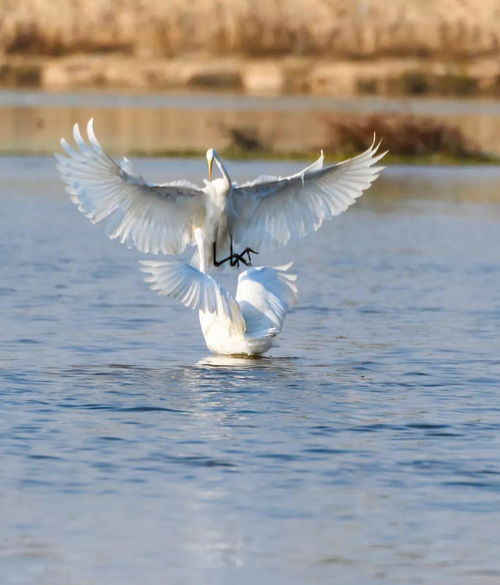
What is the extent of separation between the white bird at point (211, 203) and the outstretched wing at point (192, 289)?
77 centimetres

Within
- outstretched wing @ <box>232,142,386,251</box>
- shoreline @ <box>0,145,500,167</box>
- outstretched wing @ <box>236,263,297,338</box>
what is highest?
outstretched wing @ <box>232,142,386,251</box>

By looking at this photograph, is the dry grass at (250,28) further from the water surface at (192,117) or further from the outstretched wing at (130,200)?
the outstretched wing at (130,200)

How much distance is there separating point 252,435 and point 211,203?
3110 mm

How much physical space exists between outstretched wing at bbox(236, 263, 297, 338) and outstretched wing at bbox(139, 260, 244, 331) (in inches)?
8.8

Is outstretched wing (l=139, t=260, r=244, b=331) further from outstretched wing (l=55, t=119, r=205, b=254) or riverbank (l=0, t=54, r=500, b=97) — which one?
riverbank (l=0, t=54, r=500, b=97)

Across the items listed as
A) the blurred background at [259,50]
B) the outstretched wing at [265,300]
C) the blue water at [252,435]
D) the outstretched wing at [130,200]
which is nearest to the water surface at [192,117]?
the blurred background at [259,50]

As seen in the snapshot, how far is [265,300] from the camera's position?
1218 centimetres

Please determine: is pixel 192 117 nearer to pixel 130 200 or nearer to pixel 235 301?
pixel 130 200

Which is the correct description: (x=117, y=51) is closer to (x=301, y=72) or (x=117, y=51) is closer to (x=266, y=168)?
(x=301, y=72)

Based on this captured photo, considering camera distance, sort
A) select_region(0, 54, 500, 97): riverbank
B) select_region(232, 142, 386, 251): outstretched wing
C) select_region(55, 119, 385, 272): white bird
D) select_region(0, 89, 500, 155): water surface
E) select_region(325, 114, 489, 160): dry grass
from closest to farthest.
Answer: select_region(55, 119, 385, 272): white bird
select_region(232, 142, 386, 251): outstretched wing
select_region(325, 114, 489, 160): dry grass
select_region(0, 89, 500, 155): water surface
select_region(0, 54, 500, 97): riverbank

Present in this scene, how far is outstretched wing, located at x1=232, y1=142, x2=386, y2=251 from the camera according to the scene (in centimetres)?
1297

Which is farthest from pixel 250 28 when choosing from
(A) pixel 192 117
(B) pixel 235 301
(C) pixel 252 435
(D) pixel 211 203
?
(C) pixel 252 435

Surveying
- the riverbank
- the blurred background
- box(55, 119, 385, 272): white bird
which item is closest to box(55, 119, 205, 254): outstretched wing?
box(55, 119, 385, 272): white bird

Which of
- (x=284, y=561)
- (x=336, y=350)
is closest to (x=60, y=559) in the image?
(x=284, y=561)
